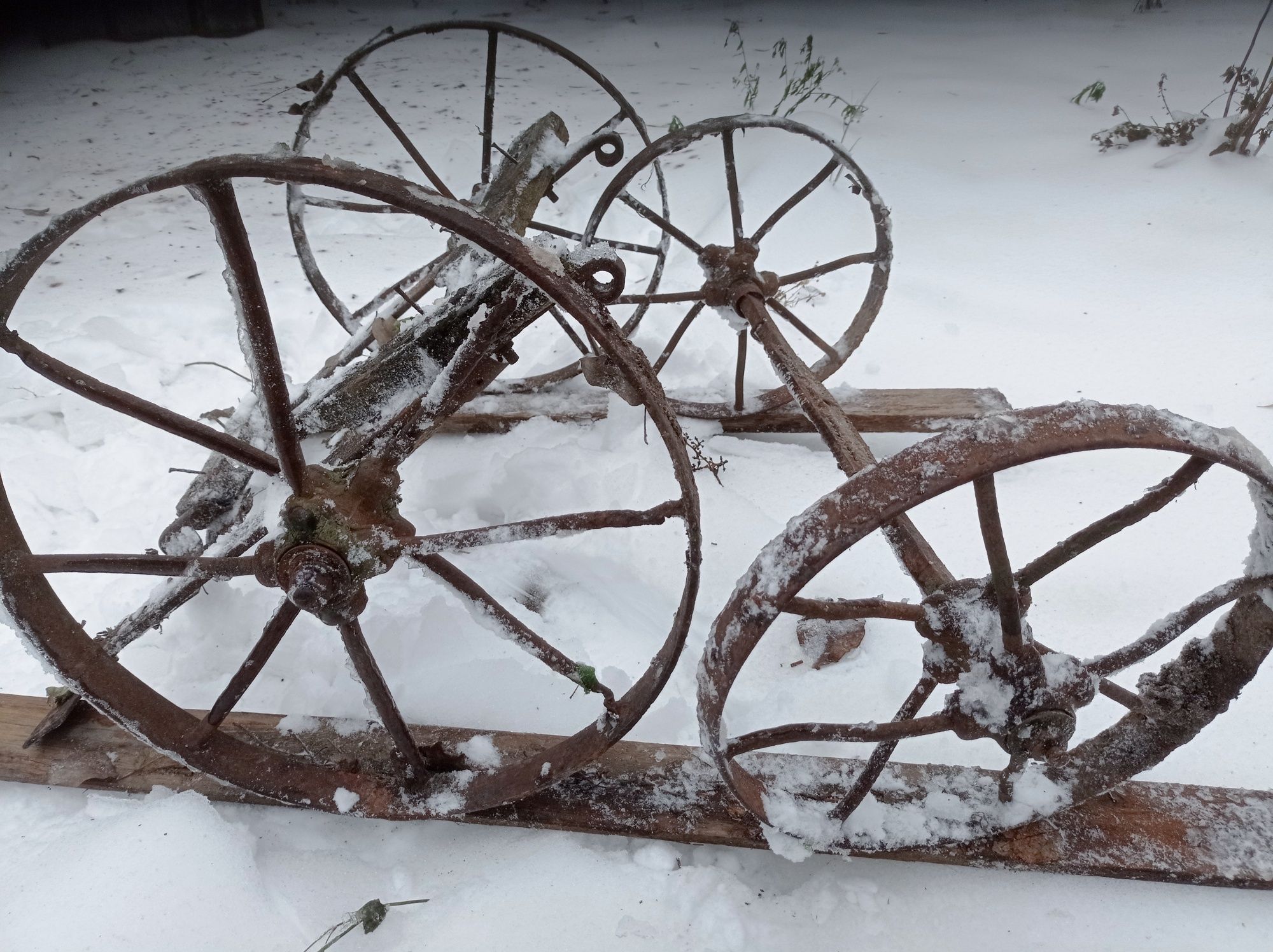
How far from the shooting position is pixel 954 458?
0.83 meters

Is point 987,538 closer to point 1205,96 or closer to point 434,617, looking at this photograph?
point 434,617

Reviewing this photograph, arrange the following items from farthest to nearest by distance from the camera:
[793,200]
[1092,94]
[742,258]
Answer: [1092,94], [793,200], [742,258]

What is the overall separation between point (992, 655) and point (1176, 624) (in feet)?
0.91

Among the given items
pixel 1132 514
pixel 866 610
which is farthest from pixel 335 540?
pixel 1132 514

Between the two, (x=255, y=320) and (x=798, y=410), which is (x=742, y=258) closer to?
(x=798, y=410)

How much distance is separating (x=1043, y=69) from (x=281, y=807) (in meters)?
4.65

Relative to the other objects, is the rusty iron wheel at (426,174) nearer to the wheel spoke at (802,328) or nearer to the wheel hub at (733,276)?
the wheel hub at (733,276)

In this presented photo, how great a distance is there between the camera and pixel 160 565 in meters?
1.14

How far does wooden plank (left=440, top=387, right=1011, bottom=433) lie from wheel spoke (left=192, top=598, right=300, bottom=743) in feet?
3.40

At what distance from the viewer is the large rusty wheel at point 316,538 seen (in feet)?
2.99

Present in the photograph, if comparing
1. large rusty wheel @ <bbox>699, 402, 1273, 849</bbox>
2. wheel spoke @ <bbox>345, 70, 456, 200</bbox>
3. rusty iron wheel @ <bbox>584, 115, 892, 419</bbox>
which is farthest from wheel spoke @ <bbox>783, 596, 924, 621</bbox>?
wheel spoke @ <bbox>345, 70, 456, 200</bbox>

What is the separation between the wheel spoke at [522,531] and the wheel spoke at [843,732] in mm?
311

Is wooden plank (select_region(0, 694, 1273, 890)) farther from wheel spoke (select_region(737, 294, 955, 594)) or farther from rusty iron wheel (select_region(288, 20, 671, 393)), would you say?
rusty iron wheel (select_region(288, 20, 671, 393))

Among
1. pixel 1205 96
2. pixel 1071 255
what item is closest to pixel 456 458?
pixel 1071 255
